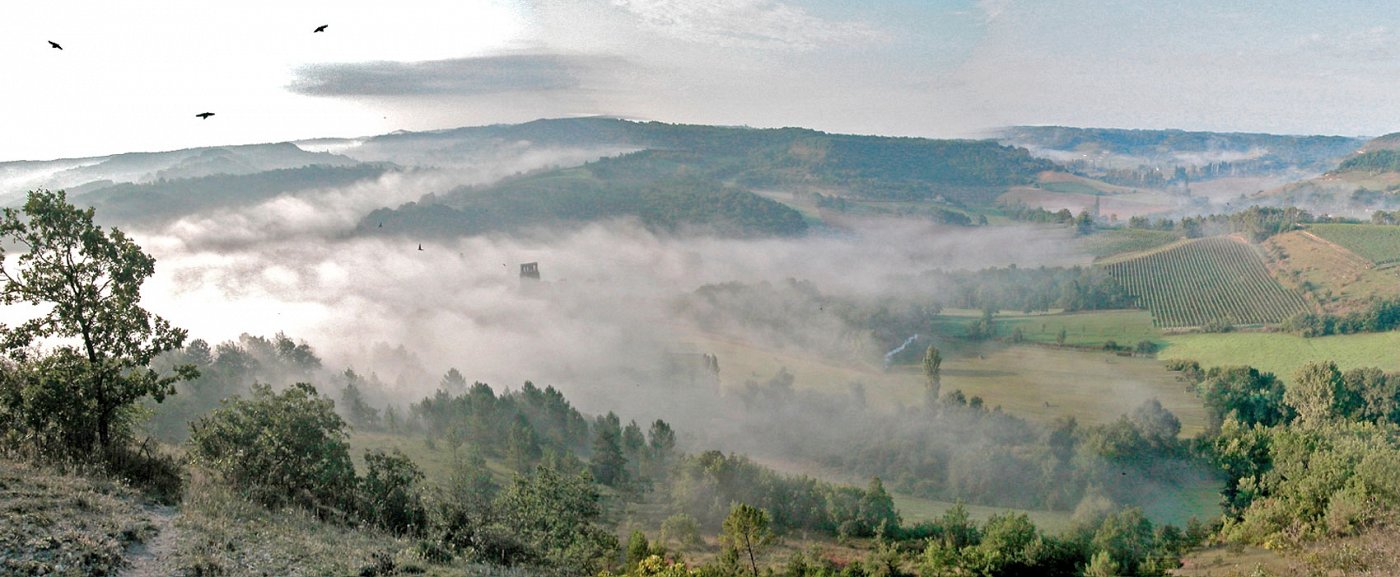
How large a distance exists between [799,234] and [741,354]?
94.8m

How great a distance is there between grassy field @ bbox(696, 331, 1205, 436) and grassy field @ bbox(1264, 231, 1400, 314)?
1148 inches

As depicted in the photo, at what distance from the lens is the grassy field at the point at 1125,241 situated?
132 metres

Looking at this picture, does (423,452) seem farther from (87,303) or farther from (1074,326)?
(1074,326)

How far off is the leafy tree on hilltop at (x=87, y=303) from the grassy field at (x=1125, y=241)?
14143 cm

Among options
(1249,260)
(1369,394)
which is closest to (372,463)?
(1369,394)

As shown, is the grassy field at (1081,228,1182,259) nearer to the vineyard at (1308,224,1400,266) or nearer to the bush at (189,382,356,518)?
the vineyard at (1308,224,1400,266)

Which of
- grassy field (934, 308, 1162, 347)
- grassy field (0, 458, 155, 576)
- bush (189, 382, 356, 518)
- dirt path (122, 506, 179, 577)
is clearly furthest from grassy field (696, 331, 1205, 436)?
grassy field (0, 458, 155, 576)

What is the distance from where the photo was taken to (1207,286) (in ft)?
335

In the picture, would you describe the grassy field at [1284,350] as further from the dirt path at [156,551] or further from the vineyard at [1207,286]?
the dirt path at [156,551]

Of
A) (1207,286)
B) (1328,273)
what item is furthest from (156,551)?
(1328,273)

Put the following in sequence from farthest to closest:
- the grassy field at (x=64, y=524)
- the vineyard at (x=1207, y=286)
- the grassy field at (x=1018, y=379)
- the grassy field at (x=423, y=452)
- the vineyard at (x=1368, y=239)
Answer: the vineyard at (x=1368, y=239) < the vineyard at (x=1207, y=286) < the grassy field at (x=1018, y=379) < the grassy field at (x=423, y=452) < the grassy field at (x=64, y=524)

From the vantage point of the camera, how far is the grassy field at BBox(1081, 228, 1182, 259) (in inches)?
5182

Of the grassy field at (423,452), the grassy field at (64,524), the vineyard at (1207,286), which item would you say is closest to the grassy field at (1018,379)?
the vineyard at (1207,286)

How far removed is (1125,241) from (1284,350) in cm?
6606
